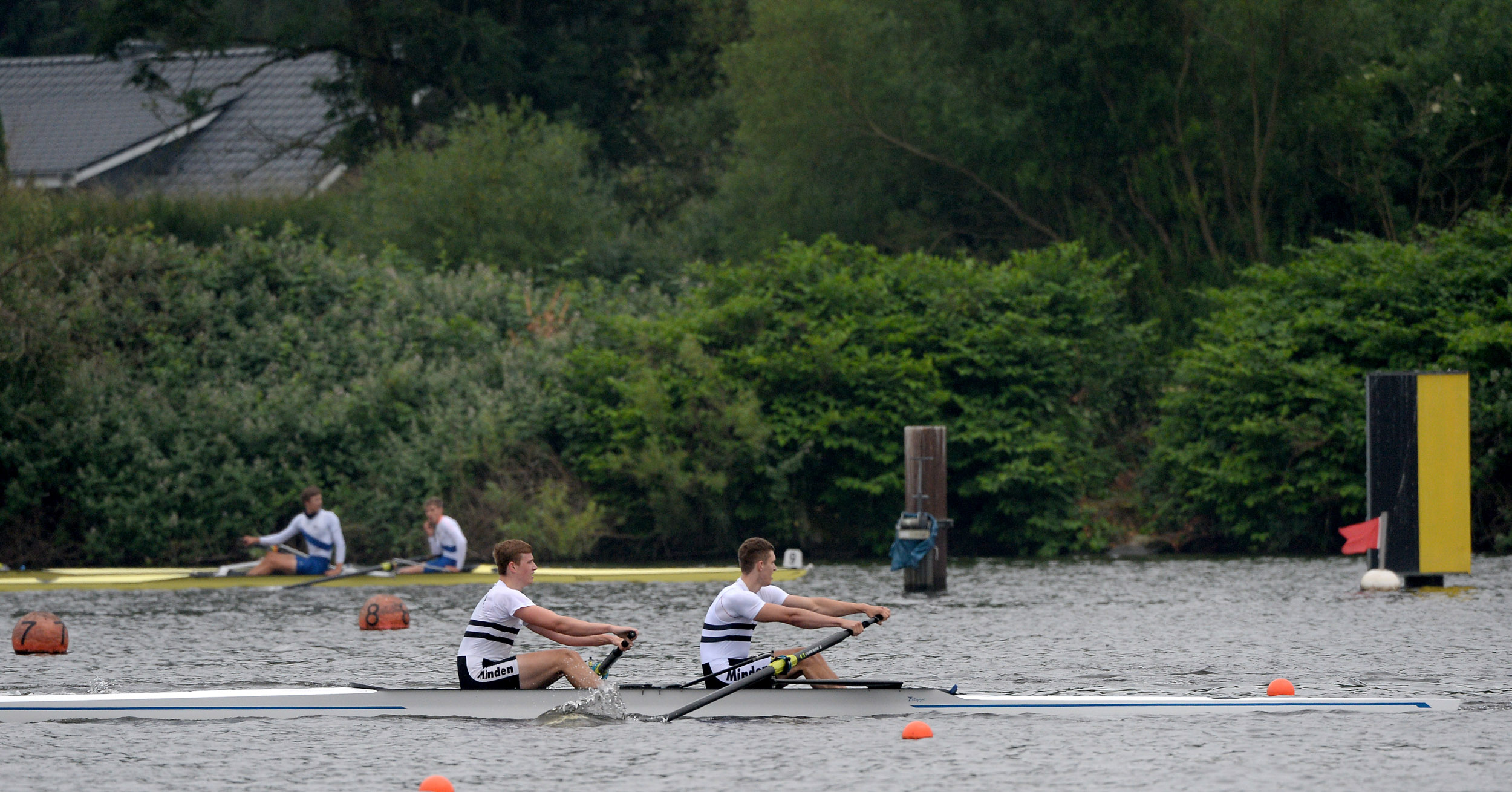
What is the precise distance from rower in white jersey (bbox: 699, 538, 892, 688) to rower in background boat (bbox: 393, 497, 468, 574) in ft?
35.7

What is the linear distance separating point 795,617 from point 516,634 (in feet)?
6.94

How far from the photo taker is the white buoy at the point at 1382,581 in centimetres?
2170

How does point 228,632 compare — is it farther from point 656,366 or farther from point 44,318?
point 656,366

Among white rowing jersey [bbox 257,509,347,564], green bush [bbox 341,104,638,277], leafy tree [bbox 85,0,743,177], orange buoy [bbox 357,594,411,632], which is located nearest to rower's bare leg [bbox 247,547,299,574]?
white rowing jersey [bbox 257,509,347,564]

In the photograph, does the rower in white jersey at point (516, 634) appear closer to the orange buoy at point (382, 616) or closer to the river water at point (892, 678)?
the river water at point (892, 678)

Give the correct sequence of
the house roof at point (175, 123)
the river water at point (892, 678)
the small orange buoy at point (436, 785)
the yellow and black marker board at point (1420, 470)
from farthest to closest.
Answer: the house roof at point (175, 123) → the yellow and black marker board at point (1420, 470) → the river water at point (892, 678) → the small orange buoy at point (436, 785)

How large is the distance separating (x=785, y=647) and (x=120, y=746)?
7100 millimetres

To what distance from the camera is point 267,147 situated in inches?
1907

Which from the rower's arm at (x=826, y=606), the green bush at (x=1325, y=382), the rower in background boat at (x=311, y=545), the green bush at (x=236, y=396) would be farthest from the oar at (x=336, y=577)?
the green bush at (x=1325, y=382)

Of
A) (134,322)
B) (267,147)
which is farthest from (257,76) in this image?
(134,322)

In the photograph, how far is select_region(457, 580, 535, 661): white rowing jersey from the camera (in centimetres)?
1321

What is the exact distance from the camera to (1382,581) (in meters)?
21.7

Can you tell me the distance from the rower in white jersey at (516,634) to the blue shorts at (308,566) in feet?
36.3

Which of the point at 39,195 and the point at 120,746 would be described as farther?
the point at 39,195
